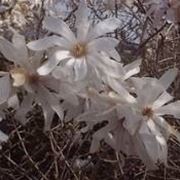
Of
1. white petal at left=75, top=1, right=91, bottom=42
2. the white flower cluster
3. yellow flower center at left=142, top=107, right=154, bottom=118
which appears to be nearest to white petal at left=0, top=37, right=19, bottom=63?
the white flower cluster

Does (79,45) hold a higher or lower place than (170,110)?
higher

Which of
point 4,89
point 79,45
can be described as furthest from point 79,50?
point 4,89

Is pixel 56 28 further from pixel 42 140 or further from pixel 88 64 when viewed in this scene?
pixel 42 140

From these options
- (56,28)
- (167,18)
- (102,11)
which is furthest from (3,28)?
(56,28)

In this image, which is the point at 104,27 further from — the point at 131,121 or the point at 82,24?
the point at 131,121

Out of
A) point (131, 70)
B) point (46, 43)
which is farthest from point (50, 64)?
point (131, 70)

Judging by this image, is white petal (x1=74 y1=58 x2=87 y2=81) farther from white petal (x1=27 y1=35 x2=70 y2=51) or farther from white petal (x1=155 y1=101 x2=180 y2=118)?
white petal (x1=155 y1=101 x2=180 y2=118)

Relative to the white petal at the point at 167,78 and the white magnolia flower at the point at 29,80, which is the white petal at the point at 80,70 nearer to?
the white magnolia flower at the point at 29,80

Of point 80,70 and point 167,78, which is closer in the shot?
point 80,70
